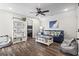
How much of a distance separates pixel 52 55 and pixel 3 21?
4.20ft

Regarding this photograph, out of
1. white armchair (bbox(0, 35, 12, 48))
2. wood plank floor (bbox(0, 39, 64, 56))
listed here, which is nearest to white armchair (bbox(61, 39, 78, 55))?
wood plank floor (bbox(0, 39, 64, 56))

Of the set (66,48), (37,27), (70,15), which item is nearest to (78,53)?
(66,48)

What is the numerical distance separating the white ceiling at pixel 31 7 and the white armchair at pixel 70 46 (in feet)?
2.30

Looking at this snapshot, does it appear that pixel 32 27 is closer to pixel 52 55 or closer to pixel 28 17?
pixel 28 17

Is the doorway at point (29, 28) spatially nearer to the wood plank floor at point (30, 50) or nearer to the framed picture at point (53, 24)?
the wood plank floor at point (30, 50)

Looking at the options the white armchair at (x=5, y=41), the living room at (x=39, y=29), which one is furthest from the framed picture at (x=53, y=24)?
the white armchair at (x=5, y=41)

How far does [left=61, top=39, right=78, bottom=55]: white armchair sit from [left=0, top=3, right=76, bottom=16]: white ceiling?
70 centimetres

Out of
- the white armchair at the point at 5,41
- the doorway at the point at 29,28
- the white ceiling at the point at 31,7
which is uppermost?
the white ceiling at the point at 31,7

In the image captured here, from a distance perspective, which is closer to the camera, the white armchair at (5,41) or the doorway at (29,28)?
the white armchair at (5,41)

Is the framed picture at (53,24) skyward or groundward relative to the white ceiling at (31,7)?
groundward

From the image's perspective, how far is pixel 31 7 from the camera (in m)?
1.74

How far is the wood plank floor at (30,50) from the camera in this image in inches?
67.9

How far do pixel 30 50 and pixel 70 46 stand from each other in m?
0.88

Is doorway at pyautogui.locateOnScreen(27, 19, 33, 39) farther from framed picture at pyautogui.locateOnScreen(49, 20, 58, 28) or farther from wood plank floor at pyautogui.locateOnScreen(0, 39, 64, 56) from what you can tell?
framed picture at pyautogui.locateOnScreen(49, 20, 58, 28)
